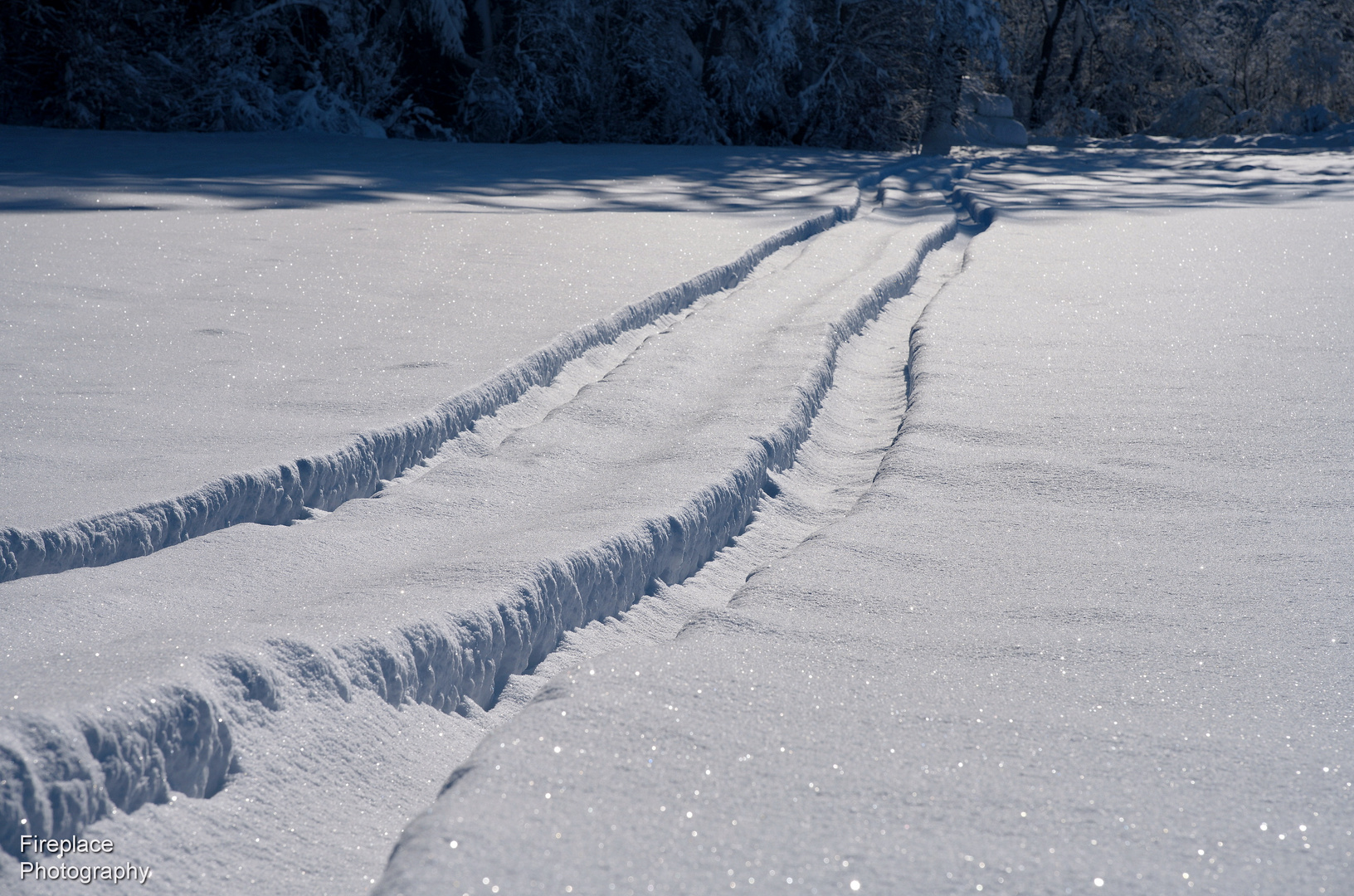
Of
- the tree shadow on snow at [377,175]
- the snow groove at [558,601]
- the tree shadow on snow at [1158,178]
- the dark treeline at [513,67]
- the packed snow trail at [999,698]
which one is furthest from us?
the dark treeline at [513,67]

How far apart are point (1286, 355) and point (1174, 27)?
17.7 metres

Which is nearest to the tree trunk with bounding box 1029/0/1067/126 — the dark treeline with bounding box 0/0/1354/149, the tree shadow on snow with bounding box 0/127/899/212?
the dark treeline with bounding box 0/0/1354/149

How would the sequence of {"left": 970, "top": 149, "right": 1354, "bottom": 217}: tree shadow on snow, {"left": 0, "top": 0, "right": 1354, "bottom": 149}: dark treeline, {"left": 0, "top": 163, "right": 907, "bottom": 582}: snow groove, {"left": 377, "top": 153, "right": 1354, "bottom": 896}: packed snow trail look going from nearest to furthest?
{"left": 377, "top": 153, "right": 1354, "bottom": 896}: packed snow trail
{"left": 0, "top": 163, "right": 907, "bottom": 582}: snow groove
{"left": 970, "top": 149, "right": 1354, "bottom": 217}: tree shadow on snow
{"left": 0, "top": 0, "right": 1354, "bottom": 149}: dark treeline

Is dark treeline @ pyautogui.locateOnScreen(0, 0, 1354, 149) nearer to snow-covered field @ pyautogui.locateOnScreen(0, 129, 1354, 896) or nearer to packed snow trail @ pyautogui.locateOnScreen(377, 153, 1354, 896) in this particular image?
snow-covered field @ pyautogui.locateOnScreen(0, 129, 1354, 896)

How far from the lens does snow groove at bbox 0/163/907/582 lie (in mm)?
1380

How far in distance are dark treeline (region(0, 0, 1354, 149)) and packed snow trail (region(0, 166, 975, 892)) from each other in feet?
36.5

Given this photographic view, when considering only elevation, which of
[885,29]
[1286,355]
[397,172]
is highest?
[885,29]

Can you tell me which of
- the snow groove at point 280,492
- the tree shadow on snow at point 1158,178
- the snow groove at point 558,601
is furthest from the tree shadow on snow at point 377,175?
the snow groove at point 558,601

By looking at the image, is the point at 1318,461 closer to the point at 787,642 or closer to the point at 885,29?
the point at 787,642

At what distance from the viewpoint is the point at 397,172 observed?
711 cm

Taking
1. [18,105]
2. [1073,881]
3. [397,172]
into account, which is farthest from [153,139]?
[1073,881]

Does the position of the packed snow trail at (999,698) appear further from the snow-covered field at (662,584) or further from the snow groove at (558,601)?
the snow groove at (558,601)

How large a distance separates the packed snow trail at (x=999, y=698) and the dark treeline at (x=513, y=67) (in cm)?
1142

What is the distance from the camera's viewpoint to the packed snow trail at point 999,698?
878mm
